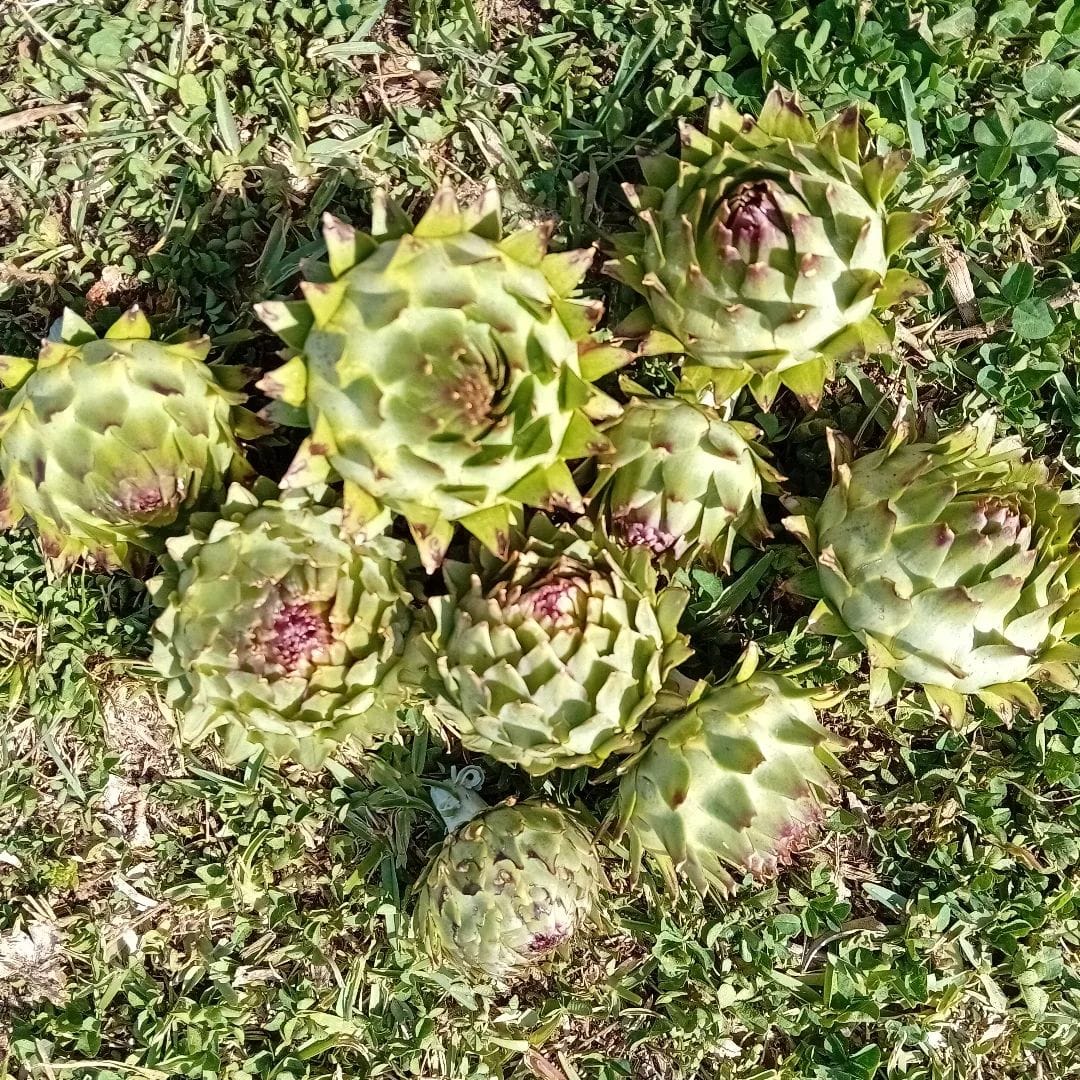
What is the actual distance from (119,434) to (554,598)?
111 cm

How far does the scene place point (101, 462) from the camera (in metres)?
2.66

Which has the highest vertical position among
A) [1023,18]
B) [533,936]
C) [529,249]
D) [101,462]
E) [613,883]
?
[1023,18]

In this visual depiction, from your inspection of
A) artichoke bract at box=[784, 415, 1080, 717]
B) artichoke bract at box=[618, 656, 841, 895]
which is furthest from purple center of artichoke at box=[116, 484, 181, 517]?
artichoke bract at box=[784, 415, 1080, 717]

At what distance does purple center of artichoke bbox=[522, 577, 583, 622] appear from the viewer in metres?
2.62

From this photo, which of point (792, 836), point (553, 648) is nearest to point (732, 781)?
Result: point (792, 836)

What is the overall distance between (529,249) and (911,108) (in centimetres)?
139

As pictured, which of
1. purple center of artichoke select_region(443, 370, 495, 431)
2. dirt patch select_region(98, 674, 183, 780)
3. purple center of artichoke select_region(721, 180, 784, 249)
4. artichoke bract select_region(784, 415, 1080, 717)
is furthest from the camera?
dirt patch select_region(98, 674, 183, 780)

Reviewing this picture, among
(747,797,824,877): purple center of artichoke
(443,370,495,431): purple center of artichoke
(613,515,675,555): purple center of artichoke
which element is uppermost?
(443,370,495,431): purple center of artichoke

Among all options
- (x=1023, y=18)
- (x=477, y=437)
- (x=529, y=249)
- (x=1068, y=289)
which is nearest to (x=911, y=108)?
(x=1023, y=18)

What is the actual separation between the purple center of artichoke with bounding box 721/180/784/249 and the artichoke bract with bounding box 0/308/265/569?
1.30 metres

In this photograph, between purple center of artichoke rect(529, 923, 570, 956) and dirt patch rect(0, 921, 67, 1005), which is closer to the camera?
purple center of artichoke rect(529, 923, 570, 956)

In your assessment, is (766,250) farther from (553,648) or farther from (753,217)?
(553,648)

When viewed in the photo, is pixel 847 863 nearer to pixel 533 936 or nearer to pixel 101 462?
pixel 533 936

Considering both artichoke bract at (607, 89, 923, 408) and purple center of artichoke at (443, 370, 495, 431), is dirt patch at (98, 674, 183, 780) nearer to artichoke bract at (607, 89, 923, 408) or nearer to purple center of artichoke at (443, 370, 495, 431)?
purple center of artichoke at (443, 370, 495, 431)
